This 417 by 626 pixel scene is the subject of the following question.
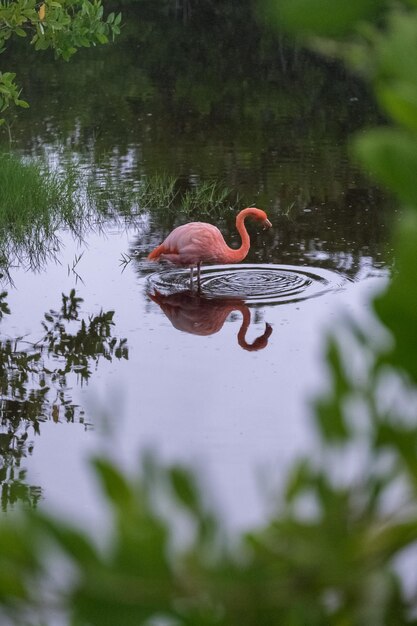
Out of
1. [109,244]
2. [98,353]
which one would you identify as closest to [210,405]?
[98,353]

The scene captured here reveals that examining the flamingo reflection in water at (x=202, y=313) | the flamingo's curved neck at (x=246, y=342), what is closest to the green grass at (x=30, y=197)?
the flamingo reflection in water at (x=202, y=313)

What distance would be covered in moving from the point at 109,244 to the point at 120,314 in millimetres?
1563

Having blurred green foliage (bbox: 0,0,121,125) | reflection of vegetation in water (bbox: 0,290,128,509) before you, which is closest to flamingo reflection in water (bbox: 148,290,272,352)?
reflection of vegetation in water (bbox: 0,290,128,509)

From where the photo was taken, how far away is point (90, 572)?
0.41m

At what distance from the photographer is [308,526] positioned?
430 mm

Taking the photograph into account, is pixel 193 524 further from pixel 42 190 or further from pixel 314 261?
pixel 42 190

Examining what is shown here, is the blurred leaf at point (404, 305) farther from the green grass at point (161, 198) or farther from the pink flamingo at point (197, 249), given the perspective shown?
the green grass at point (161, 198)

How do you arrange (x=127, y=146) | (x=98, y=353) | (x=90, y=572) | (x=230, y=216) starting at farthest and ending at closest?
1. (x=127, y=146)
2. (x=230, y=216)
3. (x=98, y=353)
4. (x=90, y=572)

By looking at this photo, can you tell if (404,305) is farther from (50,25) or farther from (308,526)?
(50,25)

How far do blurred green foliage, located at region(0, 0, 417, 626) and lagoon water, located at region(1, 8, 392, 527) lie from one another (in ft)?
0.04

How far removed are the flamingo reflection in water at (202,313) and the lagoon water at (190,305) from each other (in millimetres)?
12

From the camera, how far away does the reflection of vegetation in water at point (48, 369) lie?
16.6 ft

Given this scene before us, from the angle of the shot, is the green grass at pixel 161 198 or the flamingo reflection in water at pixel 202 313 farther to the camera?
the green grass at pixel 161 198

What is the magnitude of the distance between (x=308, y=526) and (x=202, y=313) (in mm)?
6192
